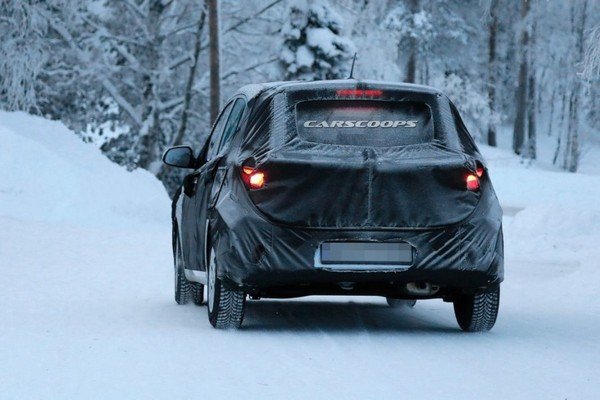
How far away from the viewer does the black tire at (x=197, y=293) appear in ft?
40.4

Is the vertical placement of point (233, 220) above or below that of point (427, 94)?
below

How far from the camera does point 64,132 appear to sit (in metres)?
30.8

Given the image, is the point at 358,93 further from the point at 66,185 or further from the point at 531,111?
the point at 531,111

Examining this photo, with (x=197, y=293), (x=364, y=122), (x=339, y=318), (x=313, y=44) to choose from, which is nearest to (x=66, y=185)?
(x=197, y=293)

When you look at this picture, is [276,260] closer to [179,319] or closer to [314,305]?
[179,319]

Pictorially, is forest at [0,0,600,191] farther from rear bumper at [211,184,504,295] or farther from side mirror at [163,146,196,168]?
rear bumper at [211,184,504,295]

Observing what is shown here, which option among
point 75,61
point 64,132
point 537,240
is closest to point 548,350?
point 537,240

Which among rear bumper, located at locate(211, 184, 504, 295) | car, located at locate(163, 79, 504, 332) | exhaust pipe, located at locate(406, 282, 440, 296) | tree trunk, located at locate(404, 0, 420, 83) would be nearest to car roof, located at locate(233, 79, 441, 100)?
car, located at locate(163, 79, 504, 332)

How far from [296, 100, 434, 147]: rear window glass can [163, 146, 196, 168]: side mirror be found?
1.95 metres

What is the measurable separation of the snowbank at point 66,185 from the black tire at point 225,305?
14.9 metres

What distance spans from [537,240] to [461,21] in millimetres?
49087

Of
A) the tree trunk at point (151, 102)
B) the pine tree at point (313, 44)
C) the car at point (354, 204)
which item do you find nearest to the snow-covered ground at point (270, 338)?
the car at point (354, 204)

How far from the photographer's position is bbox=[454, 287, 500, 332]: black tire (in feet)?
33.0

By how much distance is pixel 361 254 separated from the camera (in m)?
9.42
